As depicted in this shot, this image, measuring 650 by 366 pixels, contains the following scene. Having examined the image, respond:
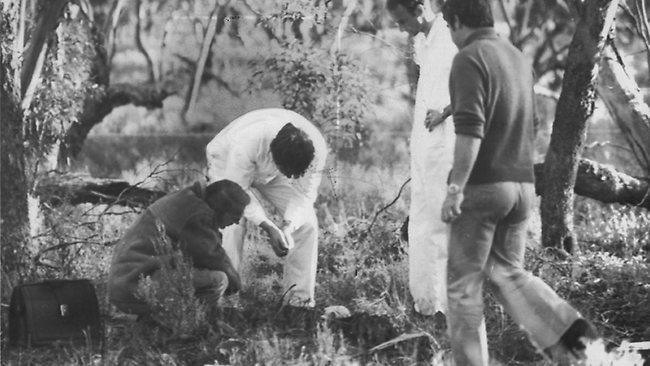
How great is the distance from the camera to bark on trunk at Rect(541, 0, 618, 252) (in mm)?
8062

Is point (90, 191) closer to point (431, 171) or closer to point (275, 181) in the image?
point (275, 181)

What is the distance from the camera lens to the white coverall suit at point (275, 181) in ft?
23.7

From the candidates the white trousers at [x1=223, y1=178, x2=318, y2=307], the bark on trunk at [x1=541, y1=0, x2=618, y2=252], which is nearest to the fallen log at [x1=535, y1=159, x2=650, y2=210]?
the bark on trunk at [x1=541, y1=0, x2=618, y2=252]

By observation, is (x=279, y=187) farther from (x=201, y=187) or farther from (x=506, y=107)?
(x=506, y=107)

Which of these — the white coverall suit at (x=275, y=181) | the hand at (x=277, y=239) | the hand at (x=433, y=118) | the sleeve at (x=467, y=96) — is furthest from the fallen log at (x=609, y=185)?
the sleeve at (x=467, y=96)

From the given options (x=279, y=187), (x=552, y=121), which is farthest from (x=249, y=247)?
(x=552, y=121)

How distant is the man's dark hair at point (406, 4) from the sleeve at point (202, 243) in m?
1.79

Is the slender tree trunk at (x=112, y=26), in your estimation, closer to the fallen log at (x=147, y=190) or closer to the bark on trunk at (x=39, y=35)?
the bark on trunk at (x=39, y=35)

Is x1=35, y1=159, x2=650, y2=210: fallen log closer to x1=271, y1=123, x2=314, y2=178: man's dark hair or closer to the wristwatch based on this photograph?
x1=271, y1=123, x2=314, y2=178: man's dark hair

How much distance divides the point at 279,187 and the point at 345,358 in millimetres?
1324

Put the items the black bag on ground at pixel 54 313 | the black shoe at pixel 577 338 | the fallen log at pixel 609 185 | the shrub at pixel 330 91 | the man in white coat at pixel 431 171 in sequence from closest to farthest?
the black shoe at pixel 577 338 < the black bag on ground at pixel 54 313 < the man in white coat at pixel 431 171 < the shrub at pixel 330 91 < the fallen log at pixel 609 185

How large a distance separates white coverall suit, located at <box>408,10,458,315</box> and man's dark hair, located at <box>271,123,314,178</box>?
1.94 feet

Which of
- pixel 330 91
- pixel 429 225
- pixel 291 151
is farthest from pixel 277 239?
pixel 330 91

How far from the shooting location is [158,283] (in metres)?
6.88
